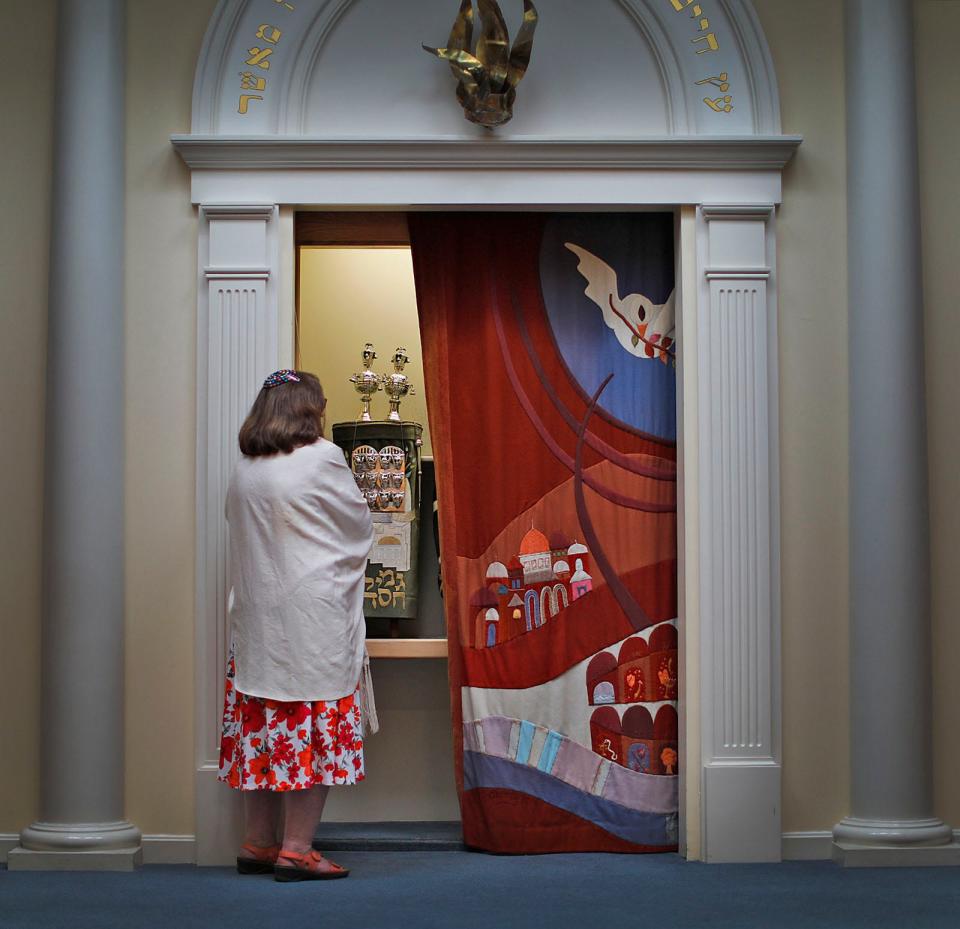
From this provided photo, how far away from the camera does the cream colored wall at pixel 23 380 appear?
479cm

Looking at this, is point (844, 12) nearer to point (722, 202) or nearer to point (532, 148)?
point (722, 202)

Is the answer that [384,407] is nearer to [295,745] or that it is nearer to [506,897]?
[295,745]

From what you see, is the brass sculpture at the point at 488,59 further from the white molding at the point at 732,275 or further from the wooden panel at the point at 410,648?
the wooden panel at the point at 410,648

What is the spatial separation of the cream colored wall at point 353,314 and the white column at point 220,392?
929mm

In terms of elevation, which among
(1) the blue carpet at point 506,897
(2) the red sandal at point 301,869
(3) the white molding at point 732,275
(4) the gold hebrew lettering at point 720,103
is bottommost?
(1) the blue carpet at point 506,897

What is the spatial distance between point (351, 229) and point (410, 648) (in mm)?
1569

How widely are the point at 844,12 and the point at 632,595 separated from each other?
2.17m

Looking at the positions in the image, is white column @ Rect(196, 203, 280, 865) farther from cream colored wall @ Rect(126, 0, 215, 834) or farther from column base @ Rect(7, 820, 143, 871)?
column base @ Rect(7, 820, 143, 871)

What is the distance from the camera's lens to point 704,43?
4965 mm

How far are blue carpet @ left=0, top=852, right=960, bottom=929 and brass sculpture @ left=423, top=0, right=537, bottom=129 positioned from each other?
2.53 meters

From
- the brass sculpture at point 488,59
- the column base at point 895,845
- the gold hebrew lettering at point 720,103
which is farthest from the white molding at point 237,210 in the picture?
the column base at point 895,845

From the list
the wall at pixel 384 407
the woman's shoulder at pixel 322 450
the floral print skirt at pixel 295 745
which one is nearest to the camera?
the floral print skirt at pixel 295 745

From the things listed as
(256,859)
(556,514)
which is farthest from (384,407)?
(256,859)

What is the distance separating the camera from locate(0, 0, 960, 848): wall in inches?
189
